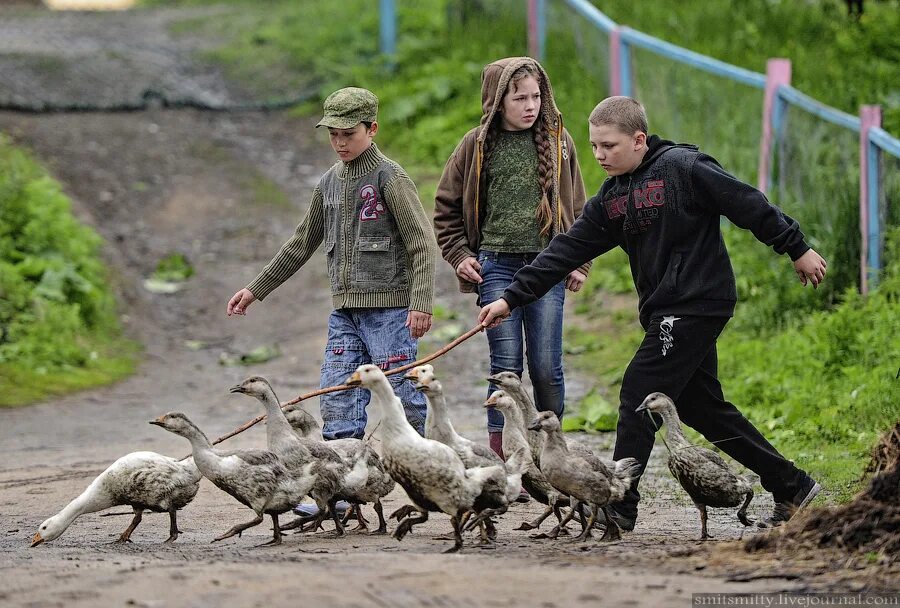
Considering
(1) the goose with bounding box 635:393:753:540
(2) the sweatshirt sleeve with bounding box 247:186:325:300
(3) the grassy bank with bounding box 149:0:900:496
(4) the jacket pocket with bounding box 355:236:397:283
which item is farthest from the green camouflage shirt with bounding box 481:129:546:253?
(3) the grassy bank with bounding box 149:0:900:496

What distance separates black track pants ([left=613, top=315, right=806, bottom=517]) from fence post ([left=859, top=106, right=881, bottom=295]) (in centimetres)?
439

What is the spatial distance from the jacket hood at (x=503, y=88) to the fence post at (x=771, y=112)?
549 centimetres

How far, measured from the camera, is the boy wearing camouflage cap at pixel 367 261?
688 centimetres

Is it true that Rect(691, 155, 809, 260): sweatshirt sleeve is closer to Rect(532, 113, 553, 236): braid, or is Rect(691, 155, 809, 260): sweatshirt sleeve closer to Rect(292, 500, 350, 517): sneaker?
Rect(532, 113, 553, 236): braid

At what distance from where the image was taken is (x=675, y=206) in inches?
238

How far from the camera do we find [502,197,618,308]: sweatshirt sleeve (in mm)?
6410

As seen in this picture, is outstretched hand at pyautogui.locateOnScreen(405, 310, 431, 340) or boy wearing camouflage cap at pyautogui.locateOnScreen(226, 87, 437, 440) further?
boy wearing camouflage cap at pyautogui.locateOnScreen(226, 87, 437, 440)

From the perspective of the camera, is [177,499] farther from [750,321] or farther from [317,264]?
[317,264]

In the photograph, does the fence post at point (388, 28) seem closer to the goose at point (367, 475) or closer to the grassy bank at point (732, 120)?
the grassy bank at point (732, 120)

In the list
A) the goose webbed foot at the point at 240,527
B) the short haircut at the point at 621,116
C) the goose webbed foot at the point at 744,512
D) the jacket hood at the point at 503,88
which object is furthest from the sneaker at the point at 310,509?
the short haircut at the point at 621,116

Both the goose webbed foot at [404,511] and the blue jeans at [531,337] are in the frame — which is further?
the blue jeans at [531,337]

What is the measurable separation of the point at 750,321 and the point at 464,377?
8.64 ft

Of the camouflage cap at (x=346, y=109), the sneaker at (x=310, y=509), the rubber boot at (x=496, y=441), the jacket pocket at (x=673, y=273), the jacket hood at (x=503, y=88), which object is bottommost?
the sneaker at (x=310, y=509)

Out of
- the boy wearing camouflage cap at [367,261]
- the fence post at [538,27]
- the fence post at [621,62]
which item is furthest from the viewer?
the fence post at [538,27]
